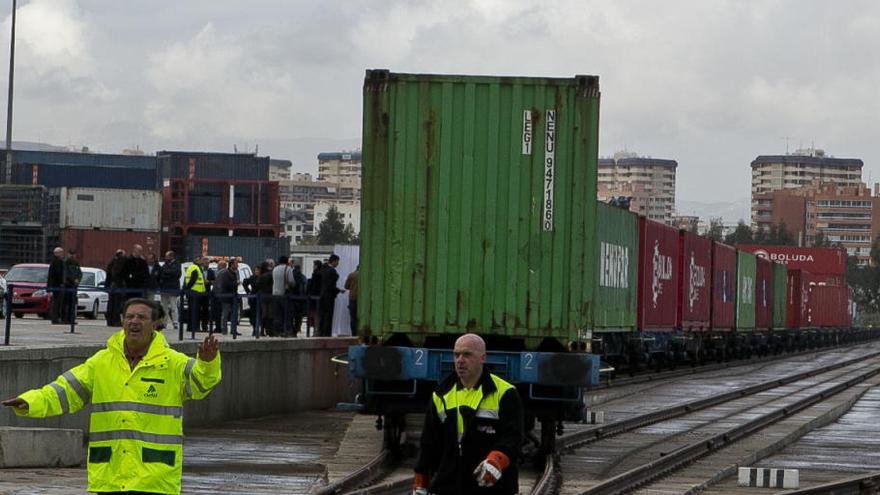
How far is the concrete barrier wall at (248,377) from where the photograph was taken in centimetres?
1730

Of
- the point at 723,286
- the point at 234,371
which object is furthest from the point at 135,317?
the point at 723,286

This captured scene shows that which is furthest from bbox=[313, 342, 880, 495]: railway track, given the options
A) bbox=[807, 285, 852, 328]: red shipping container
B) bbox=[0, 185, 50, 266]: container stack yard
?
bbox=[807, 285, 852, 328]: red shipping container

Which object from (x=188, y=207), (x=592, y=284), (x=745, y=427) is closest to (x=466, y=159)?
(x=592, y=284)

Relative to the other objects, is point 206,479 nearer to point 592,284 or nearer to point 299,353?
point 592,284

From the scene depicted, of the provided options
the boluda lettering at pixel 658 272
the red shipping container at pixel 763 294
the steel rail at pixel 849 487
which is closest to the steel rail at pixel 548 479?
the steel rail at pixel 849 487

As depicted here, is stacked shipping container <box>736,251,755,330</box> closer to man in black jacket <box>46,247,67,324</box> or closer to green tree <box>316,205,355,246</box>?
man in black jacket <box>46,247,67,324</box>

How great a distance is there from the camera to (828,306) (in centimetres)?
8494

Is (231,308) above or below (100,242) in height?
below

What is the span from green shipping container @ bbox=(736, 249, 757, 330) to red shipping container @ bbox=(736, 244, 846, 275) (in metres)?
27.2

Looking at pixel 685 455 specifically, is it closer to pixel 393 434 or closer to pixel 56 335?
pixel 393 434

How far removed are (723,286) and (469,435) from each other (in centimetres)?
3914

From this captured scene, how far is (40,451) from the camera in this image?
15.7 metres

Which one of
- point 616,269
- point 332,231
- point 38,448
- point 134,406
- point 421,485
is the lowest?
point 38,448

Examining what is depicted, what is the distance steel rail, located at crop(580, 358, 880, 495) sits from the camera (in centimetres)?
1584
